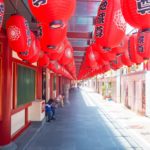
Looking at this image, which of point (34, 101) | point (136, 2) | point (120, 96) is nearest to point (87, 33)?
point (34, 101)

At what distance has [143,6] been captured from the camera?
392 centimetres

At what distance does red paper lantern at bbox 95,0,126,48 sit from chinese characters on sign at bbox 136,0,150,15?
92cm

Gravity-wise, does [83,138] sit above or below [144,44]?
below

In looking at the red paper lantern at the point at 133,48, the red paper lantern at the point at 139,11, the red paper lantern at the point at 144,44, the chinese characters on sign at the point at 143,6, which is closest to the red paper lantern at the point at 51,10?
the red paper lantern at the point at 139,11

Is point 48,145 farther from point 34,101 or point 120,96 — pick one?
point 120,96

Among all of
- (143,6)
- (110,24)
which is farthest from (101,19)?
(143,6)

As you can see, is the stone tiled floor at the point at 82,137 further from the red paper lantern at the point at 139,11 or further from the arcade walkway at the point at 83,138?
the red paper lantern at the point at 139,11

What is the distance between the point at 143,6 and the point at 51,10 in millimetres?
1279

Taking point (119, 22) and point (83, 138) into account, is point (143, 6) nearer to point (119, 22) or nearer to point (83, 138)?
point (119, 22)

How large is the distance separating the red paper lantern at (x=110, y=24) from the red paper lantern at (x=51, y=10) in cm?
121

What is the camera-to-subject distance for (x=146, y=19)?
3871 mm

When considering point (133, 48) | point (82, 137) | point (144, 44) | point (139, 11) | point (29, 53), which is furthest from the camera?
point (82, 137)

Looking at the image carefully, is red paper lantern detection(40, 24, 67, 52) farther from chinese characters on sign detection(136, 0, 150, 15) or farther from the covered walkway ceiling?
the covered walkway ceiling

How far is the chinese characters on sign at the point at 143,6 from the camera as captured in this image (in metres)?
3.88
